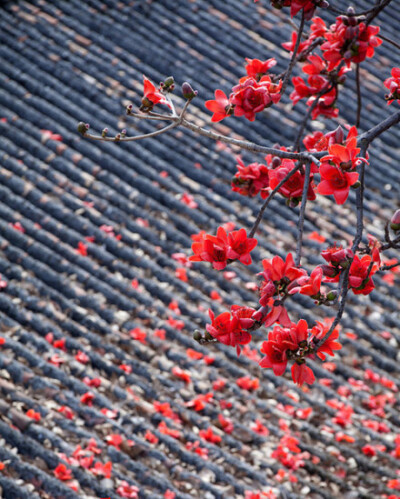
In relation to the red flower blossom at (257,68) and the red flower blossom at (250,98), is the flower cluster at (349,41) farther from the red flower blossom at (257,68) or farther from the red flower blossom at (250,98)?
the red flower blossom at (250,98)

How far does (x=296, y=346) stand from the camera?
136 centimetres

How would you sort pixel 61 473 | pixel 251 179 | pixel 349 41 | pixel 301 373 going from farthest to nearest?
pixel 61 473 → pixel 251 179 → pixel 349 41 → pixel 301 373

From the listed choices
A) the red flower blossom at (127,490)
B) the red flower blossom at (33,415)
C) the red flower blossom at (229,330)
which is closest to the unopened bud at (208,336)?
the red flower blossom at (229,330)

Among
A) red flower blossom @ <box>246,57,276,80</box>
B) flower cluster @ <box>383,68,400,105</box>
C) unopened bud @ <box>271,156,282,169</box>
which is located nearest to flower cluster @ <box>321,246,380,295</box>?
unopened bud @ <box>271,156,282,169</box>

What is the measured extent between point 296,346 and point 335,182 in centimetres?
42

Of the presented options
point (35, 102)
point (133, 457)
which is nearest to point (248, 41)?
point (35, 102)

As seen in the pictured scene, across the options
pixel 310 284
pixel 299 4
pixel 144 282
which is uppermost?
pixel 299 4

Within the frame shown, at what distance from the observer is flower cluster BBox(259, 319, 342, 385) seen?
1.35 meters

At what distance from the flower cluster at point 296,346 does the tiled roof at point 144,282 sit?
135 centimetres

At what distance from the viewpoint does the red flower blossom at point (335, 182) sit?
4.46 feet

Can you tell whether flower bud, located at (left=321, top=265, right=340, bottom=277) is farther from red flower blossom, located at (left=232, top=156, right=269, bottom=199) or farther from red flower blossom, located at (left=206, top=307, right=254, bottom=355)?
red flower blossom, located at (left=232, top=156, right=269, bottom=199)

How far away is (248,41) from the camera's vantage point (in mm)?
4598

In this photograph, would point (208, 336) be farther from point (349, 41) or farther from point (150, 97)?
point (349, 41)

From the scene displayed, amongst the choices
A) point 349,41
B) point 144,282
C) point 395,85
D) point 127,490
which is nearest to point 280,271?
point 395,85
